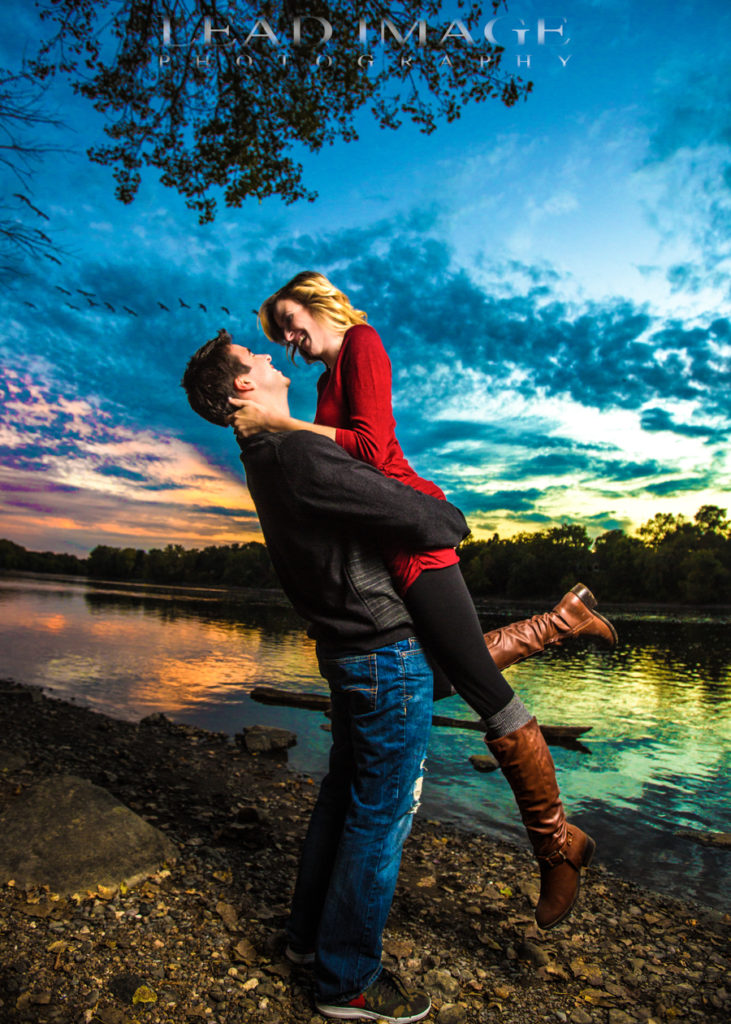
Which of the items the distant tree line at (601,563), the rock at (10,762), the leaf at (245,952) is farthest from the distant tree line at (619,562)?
the leaf at (245,952)

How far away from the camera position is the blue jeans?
2.12m

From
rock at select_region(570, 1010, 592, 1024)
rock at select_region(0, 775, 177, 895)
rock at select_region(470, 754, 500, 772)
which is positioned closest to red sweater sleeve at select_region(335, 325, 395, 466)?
rock at select_region(570, 1010, 592, 1024)

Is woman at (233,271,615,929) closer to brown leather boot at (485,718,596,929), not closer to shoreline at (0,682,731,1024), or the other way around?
brown leather boot at (485,718,596,929)

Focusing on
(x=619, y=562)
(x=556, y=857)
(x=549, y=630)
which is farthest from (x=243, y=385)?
(x=619, y=562)

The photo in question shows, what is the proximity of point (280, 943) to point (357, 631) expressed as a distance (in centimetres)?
165

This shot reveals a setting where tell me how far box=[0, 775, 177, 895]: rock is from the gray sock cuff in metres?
2.18

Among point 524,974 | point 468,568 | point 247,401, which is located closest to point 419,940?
point 524,974

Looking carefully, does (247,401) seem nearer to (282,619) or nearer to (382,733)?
(382,733)

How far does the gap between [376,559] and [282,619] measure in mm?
38232

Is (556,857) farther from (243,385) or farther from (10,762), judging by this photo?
(10,762)

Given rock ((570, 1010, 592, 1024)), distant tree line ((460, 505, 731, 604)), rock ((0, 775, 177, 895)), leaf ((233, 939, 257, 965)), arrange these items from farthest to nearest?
1. distant tree line ((460, 505, 731, 604))
2. rock ((0, 775, 177, 895))
3. leaf ((233, 939, 257, 965))
4. rock ((570, 1010, 592, 1024))

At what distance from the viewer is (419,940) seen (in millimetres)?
2969

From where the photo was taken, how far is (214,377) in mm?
2287

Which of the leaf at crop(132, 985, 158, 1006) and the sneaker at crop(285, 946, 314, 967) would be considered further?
the sneaker at crop(285, 946, 314, 967)
